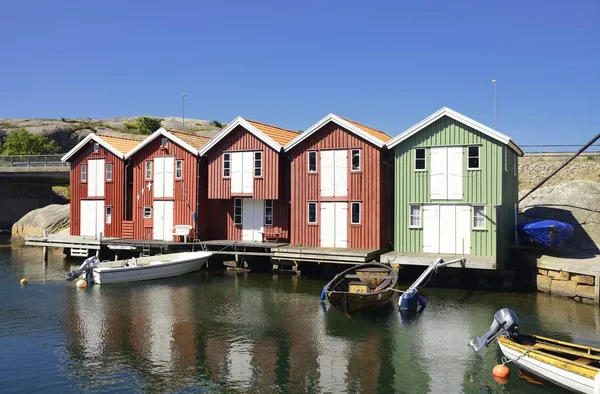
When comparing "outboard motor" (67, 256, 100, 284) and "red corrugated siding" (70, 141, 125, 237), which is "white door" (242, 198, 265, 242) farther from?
"red corrugated siding" (70, 141, 125, 237)

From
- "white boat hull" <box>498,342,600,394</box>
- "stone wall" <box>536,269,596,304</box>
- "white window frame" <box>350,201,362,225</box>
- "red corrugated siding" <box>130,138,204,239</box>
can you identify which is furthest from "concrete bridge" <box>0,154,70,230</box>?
"white boat hull" <box>498,342,600,394</box>

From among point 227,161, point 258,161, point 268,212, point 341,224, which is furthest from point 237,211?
point 341,224

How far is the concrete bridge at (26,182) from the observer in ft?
189

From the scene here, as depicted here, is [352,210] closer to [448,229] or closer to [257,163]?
[448,229]

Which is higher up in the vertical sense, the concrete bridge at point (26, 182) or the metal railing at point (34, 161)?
the metal railing at point (34, 161)

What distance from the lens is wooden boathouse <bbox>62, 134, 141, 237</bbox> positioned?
37.1 meters

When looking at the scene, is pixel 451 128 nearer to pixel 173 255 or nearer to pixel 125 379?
pixel 173 255

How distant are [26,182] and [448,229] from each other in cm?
5787

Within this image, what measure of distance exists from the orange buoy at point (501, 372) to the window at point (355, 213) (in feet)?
50.8

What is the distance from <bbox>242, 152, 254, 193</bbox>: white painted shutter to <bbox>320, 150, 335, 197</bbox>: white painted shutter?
4.57 metres

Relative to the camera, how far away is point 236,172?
32688mm

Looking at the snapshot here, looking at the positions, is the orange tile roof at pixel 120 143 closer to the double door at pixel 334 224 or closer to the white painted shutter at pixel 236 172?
the white painted shutter at pixel 236 172

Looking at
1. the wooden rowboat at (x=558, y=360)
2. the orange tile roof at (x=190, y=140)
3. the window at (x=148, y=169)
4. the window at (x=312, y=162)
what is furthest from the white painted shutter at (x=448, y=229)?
the window at (x=148, y=169)

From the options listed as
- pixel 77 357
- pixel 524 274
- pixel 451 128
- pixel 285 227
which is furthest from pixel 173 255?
pixel 524 274
